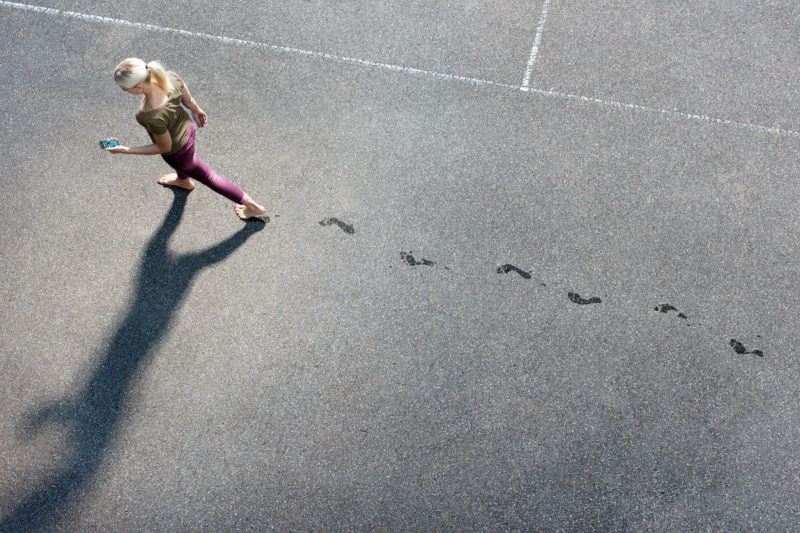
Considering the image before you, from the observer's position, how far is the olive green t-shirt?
10.9ft

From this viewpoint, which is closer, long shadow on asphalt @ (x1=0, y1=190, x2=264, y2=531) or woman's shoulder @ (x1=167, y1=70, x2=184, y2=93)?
woman's shoulder @ (x1=167, y1=70, x2=184, y2=93)

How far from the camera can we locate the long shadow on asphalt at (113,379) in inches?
147

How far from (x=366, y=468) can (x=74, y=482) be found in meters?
2.12

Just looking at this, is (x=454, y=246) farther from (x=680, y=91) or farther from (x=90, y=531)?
(x=90, y=531)

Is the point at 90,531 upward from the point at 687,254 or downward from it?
downward

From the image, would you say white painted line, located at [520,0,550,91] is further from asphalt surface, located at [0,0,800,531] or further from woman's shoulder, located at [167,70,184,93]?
woman's shoulder, located at [167,70,184,93]

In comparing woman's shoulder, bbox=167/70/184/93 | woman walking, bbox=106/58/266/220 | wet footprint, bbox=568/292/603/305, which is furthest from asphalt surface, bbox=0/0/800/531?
woman's shoulder, bbox=167/70/184/93

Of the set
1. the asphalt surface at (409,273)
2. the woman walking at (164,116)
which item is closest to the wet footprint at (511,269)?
the asphalt surface at (409,273)

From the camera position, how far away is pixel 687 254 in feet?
14.7

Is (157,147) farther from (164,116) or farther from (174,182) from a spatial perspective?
(174,182)

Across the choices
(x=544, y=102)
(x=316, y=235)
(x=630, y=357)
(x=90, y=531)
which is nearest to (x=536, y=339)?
(x=630, y=357)

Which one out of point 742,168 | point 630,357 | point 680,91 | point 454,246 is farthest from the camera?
point 680,91

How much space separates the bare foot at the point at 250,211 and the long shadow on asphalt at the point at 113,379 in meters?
0.07

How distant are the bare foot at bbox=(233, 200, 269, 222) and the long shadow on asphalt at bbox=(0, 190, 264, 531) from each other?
0.07m
